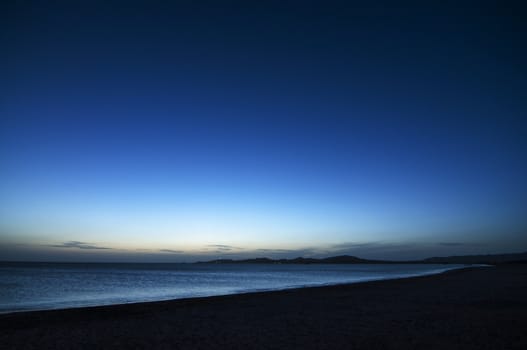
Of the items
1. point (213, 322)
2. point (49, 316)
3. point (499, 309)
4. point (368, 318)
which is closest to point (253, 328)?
point (213, 322)

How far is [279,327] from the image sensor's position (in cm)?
1332

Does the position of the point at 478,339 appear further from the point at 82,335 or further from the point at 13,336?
the point at 13,336

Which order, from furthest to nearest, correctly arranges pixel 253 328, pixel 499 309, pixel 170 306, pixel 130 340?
1. pixel 170 306
2. pixel 499 309
3. pixel 253 328
4. pixel 130 340

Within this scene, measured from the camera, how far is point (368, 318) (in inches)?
596

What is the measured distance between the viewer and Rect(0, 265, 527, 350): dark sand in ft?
35.2

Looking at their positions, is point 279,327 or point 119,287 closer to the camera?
point 279,327

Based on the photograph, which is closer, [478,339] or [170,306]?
[478,339]

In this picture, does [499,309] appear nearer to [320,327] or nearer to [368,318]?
[368,318]

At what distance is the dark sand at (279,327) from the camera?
10.7 metres

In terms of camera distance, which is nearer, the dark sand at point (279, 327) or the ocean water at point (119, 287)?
the dark sand at point (279, 327)

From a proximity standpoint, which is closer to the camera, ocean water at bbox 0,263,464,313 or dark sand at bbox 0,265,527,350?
dark sand at bbox 0,265,527,350

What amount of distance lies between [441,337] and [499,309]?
8388 millimetres

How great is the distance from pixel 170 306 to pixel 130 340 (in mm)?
8414

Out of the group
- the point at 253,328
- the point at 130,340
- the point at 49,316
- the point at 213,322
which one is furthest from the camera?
the point at 49,316
